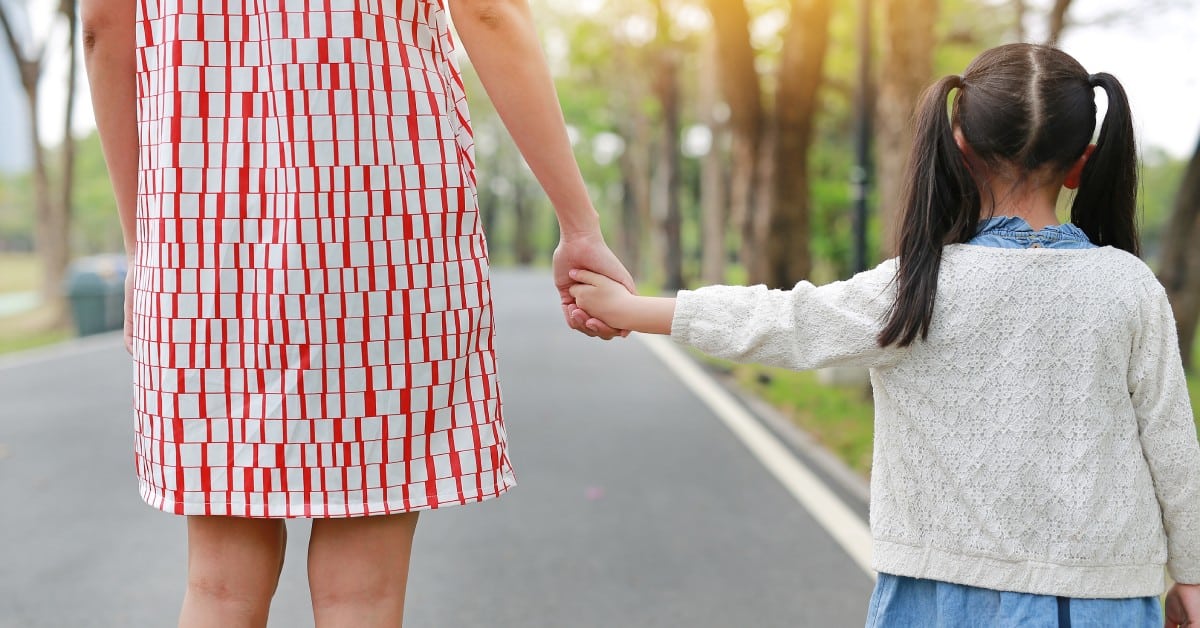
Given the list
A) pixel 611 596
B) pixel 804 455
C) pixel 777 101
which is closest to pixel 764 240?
pixel 777 101

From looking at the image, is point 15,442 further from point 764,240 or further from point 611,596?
point 764,240

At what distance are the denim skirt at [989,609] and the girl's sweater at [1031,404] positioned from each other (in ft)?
0.08

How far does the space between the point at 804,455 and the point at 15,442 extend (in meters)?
4.59

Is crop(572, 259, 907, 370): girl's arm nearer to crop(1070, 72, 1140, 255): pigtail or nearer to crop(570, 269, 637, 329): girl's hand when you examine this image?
crop(570, 269, 637, 329): girl's hand

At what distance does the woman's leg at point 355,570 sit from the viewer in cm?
179

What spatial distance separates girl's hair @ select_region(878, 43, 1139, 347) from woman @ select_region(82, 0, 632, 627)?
0.73 m

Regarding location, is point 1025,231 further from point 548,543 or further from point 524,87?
point 548,543

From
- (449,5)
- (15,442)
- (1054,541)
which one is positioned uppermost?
(449,5)

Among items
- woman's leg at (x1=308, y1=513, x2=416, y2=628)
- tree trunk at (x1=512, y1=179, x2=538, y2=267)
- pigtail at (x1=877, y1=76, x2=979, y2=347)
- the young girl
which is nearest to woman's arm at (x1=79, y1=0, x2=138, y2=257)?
woman's leg at (x1=308, y1=513, x2=416, y2=628)

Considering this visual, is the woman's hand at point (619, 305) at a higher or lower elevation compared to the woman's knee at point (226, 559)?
higher

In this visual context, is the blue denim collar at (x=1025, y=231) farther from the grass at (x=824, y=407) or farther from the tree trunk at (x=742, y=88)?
the tree trunk at (x=742, y=88)

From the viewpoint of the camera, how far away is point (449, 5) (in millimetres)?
1873

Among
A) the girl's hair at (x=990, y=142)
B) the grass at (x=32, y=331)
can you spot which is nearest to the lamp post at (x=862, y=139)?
the girl's hair at (x=990, y=142)

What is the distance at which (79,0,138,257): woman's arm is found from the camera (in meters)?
1.86
